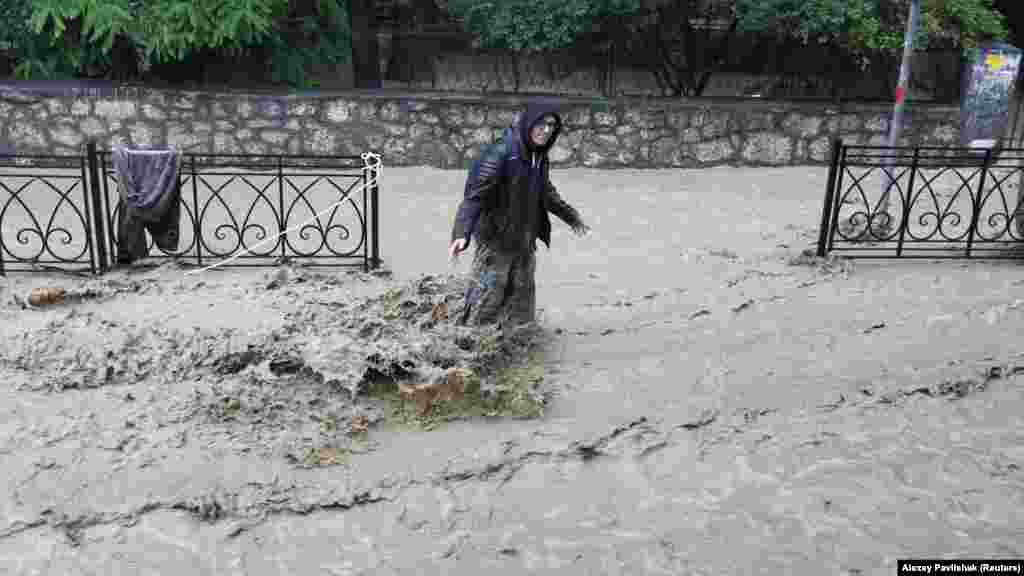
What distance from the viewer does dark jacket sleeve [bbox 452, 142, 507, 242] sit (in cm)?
481

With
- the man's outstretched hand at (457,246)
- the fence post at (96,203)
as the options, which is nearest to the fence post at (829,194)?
the man's outstretched hand at (457,246)

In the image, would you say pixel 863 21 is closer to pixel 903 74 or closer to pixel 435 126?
pixel 903 74

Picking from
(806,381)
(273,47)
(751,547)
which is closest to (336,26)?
(273,47)

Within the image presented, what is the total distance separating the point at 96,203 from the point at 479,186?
3.66 metres

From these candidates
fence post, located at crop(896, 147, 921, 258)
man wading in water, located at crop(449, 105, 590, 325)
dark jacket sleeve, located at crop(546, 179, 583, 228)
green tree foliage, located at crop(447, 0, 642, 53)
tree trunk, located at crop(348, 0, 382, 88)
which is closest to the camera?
man wading in water, located at crop(449, 105, 590, 325)

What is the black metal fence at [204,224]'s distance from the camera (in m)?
6.89

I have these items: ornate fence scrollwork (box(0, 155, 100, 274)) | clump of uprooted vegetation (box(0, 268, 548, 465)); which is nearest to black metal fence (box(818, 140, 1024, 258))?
clump of uprooted vegetation (box(0, 268, 548, 465))

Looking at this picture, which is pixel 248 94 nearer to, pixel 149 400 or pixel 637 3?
pixel 637 3

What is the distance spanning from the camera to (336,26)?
37.9ft

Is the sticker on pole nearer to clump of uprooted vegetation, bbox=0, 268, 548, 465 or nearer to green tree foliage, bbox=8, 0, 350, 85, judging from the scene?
green tree foliage, bbox=8, 0, 350, 85

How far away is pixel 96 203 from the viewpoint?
6.84 meters

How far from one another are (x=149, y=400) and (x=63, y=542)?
120 centimetres

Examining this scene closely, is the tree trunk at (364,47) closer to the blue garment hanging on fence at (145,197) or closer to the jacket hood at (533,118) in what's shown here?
the blue garment hanging on fence at (145,197)

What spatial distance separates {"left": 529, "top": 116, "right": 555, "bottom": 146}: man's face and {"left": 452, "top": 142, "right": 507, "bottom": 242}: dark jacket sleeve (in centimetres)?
18
